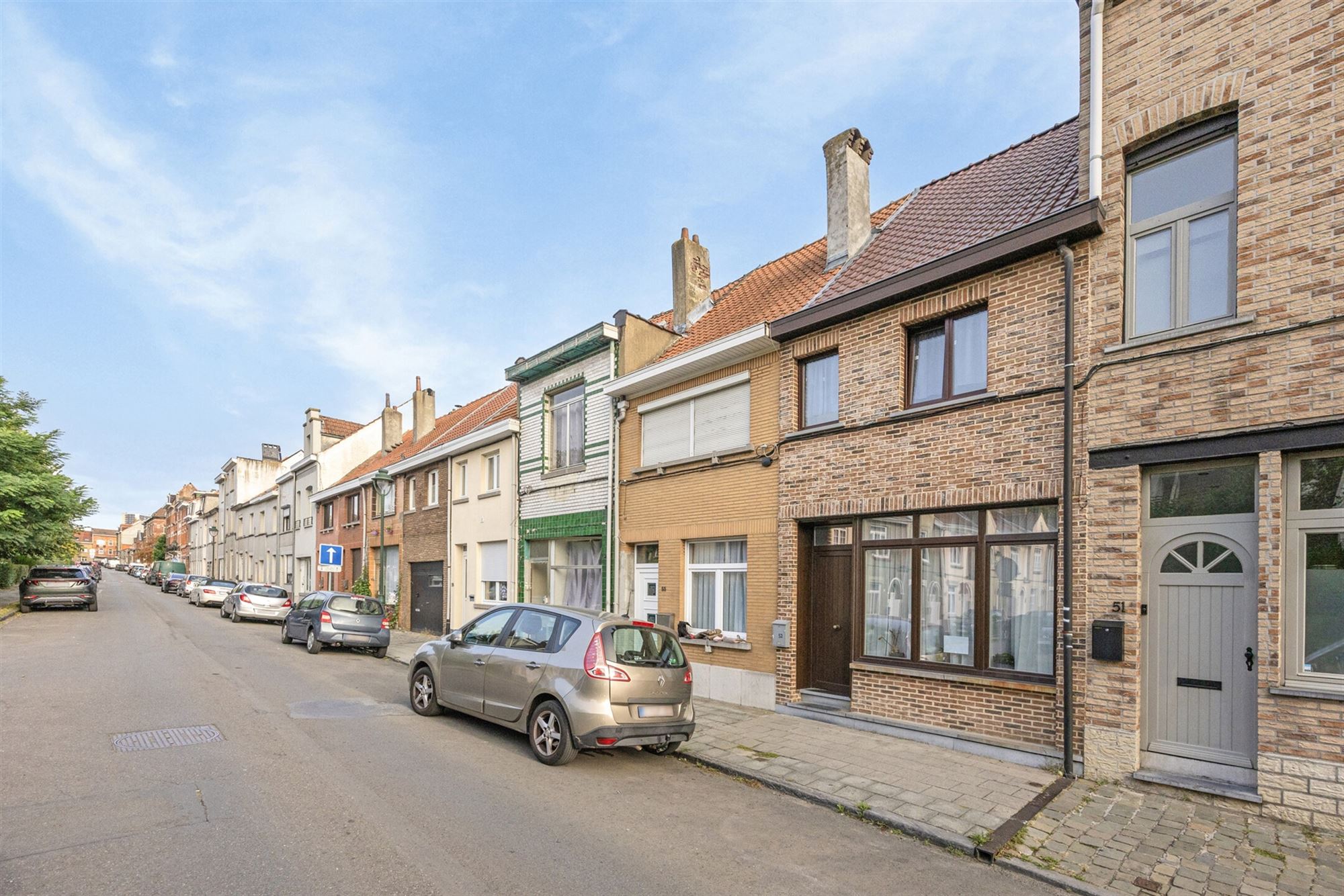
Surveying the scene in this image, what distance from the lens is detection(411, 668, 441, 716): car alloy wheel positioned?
9.67 metres

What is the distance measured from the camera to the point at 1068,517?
24.7 ft

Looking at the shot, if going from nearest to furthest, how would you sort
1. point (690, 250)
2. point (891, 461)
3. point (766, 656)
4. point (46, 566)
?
point (891, 461), point (766, 656), point (690, 250), point (46, 566)

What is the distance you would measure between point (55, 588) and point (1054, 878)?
30151 mm

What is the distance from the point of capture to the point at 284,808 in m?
5.79

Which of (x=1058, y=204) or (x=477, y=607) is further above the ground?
(x=1058, y=204)

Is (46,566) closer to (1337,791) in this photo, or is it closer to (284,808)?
(284,808)

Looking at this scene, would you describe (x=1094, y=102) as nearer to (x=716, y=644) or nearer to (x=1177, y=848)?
(x=1177, y=848)

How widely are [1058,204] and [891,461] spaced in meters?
3.50

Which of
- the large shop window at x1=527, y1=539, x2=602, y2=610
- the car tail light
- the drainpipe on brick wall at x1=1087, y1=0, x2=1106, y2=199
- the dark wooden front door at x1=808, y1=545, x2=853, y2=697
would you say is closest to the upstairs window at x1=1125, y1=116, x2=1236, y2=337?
the drainpipe on brick wall at x1=1087, y1=0, x2=1106, y2=199

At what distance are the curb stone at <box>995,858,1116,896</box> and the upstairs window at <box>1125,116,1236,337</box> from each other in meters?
5.03

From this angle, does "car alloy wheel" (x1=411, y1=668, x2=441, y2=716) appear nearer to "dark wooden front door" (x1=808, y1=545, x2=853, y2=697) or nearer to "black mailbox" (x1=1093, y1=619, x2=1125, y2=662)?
"dark wooden front door" (x1=808, y1=545, x2=853, y2=697)

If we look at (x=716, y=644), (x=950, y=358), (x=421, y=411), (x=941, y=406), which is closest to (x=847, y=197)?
(x=950, y=358)

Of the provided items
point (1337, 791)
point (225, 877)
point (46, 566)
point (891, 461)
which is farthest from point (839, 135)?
point (46, 566)

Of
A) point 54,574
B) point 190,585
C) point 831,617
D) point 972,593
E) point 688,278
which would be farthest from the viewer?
point 190,585
